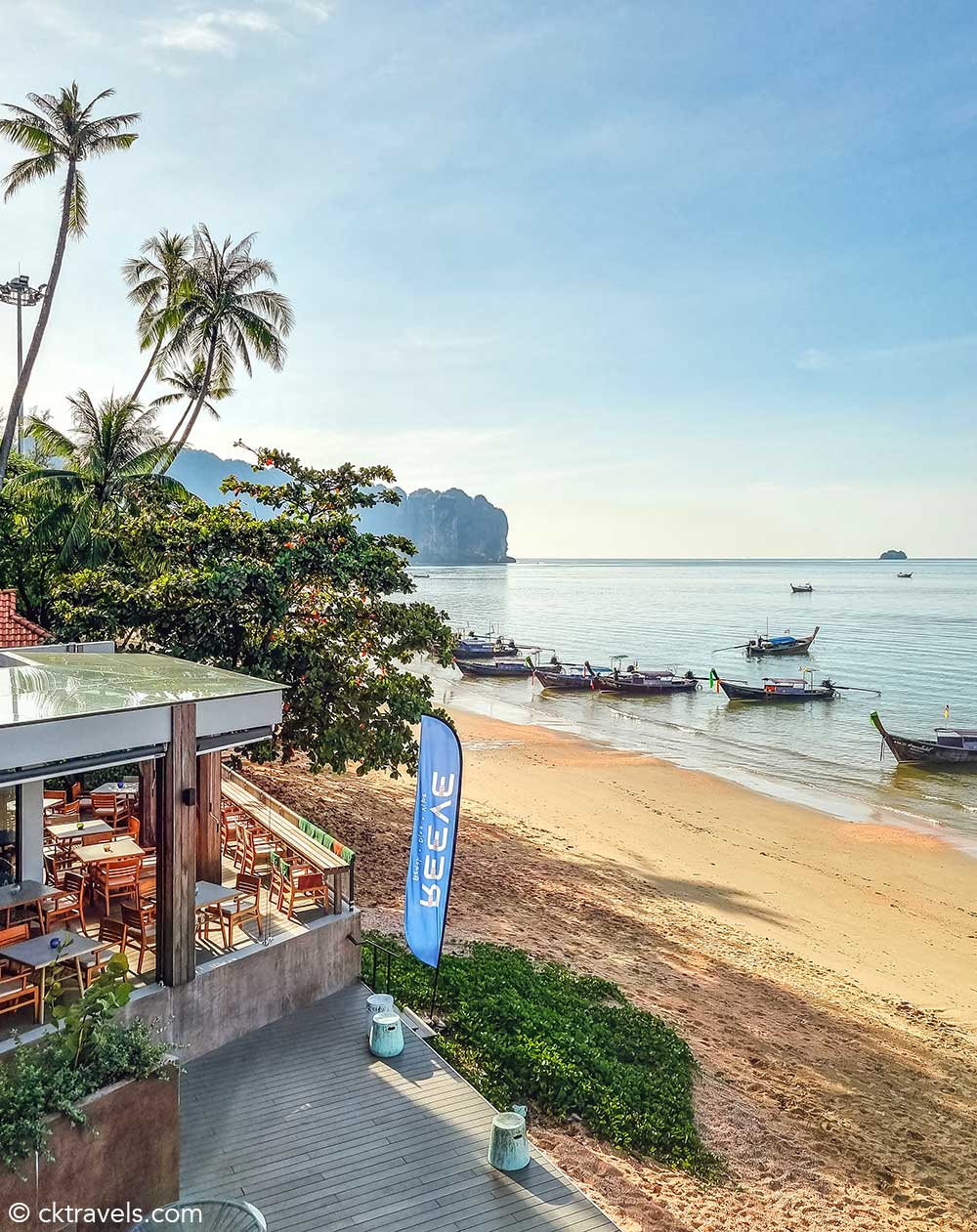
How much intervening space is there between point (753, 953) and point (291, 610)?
9.75 meters

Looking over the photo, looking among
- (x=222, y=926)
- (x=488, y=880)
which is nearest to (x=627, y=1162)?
(x=222, y=926)

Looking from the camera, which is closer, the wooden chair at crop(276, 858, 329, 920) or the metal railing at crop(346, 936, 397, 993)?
the wooden chair at crop(276, 858, 329, 920)

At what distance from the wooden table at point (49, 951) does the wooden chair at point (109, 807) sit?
135 inches

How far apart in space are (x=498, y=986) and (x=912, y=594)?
492ft

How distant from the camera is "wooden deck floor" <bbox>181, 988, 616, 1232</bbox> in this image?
6164 mm

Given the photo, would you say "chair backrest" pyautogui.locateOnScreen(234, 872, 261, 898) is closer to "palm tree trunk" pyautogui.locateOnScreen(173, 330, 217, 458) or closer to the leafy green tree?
the leafy green tree

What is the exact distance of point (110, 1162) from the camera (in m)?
5.38

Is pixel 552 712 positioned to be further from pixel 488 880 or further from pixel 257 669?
pixel 257 669

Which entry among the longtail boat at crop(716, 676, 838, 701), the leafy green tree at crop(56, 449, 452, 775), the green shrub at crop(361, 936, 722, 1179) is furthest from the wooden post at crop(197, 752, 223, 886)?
the longtail boat at crop(716, 676, 838, 701)

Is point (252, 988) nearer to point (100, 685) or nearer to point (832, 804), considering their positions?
point (100, 685)

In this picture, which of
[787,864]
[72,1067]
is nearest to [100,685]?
[72,1067]

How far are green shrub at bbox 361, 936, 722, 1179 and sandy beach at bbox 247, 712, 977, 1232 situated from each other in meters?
0.31

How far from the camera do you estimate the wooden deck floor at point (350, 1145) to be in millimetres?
6164

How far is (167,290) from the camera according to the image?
3016cm
